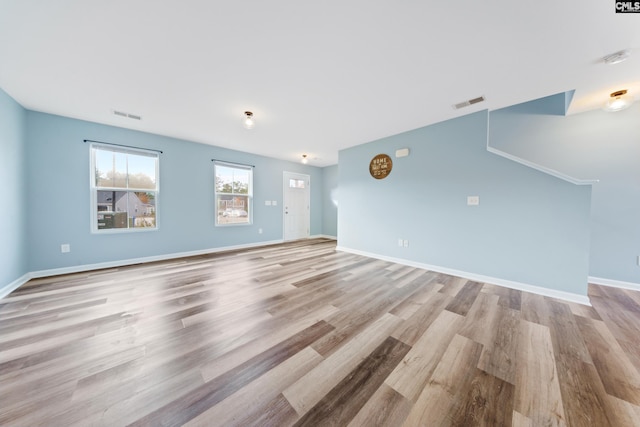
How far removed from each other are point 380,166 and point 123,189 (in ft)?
16.0

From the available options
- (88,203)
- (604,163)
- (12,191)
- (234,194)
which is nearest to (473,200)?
(604,163)

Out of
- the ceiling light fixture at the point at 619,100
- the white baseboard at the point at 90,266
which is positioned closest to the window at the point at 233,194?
the white baseboard at the point at 90,266

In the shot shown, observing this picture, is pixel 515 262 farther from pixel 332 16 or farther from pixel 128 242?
pixel 128 242

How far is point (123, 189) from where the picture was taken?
11.7 ft

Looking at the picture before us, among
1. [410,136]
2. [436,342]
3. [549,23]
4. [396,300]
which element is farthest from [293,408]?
[410,136]

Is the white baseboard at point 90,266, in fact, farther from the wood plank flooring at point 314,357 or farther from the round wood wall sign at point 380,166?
the round wood wall sign at point 380,166

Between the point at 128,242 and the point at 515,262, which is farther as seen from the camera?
the point at 128,242

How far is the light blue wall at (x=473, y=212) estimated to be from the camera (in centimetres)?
242

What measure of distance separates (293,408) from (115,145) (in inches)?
189

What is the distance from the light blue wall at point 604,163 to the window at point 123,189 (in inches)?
274

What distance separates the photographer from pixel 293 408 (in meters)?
1.06

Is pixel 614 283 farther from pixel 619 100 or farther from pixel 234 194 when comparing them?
pixel 234 194

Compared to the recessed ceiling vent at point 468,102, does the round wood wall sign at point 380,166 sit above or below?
below

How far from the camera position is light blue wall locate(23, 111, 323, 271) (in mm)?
2984
